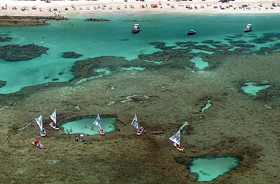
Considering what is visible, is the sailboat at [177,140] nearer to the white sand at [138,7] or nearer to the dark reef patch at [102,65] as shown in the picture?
the dark reef patch at [102,65]

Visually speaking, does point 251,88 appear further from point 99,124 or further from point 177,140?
point 99,124

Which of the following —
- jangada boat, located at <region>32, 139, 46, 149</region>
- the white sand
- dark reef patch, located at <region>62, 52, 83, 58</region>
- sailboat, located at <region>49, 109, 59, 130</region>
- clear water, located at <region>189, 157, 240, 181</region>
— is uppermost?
the white sand

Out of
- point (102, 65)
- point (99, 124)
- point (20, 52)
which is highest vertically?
point (20, 52)

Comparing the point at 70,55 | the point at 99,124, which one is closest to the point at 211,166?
the point at 99,124

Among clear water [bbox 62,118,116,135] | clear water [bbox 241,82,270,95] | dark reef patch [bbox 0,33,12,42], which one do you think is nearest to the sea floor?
clear water [bbox 241,82,270,95]

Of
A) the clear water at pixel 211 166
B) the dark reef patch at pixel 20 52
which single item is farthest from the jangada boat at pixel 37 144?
the dark reef patch at pixel 20 52

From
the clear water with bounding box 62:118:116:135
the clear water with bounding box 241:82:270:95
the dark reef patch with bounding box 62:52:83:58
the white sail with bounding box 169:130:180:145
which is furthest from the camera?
the dark reef patch with bounding box 62:52:83:58

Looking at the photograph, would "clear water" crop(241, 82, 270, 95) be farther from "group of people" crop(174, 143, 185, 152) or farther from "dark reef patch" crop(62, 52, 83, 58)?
"dark reef patch" crop(62, 52, 83, 58)
